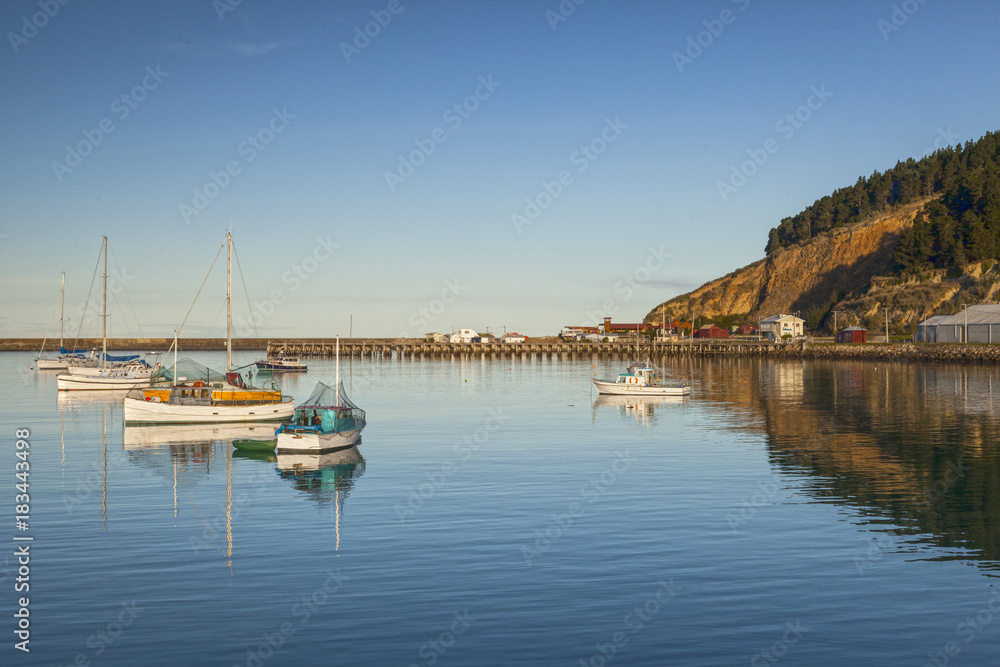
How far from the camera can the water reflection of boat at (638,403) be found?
61116 millimetres

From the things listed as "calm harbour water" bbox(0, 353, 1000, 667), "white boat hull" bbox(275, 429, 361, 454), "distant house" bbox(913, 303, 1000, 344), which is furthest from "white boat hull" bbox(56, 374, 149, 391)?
"distant house" bbox(913, 303, 1000, 344)

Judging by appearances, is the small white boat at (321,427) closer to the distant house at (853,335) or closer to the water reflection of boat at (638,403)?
the water reflection of boat at (638,403)

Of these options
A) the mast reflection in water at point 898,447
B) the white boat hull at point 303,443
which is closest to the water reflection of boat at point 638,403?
the mast reflection in water at point 898,447

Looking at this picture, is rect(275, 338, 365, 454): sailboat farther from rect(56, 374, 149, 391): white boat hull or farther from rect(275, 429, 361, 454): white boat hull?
rect(56, 374, 149, 391): white boat hull

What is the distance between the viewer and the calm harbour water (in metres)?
15.3

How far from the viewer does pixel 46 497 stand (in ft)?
96.8

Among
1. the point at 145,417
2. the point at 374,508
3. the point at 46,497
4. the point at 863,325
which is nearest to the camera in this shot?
the point at 374,508

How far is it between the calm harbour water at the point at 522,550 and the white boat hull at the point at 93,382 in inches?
1633

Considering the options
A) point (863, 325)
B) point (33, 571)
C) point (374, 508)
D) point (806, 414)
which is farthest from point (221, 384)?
point (863, 325)

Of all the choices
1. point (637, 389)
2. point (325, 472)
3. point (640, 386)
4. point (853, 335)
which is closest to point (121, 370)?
point (637, 389)

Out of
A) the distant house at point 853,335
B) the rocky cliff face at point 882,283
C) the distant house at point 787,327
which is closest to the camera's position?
the rocky cliff face at point 882,283

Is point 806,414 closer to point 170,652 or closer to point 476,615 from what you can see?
point 476,615

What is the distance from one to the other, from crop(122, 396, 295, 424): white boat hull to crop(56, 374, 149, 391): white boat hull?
3527cm

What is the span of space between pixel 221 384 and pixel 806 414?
39439 millimetres
